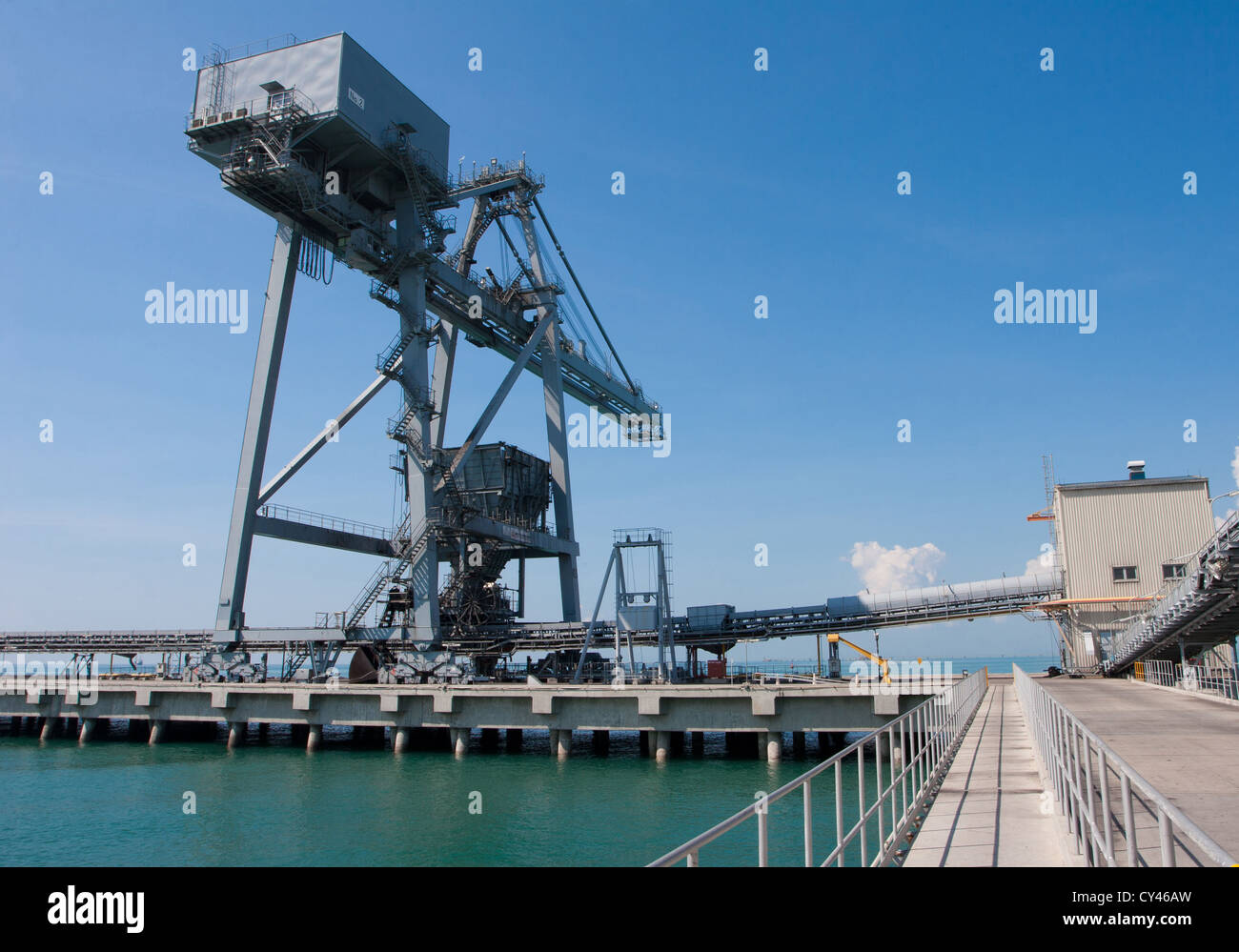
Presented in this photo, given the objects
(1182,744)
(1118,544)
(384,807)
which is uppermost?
(1118,544)

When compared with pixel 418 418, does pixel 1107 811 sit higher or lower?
lower

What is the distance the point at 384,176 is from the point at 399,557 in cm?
1655

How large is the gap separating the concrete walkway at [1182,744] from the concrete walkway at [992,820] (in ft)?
3.46

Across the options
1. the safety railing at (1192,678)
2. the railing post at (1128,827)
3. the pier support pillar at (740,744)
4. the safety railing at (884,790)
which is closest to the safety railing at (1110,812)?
the railing post at (1128,827)

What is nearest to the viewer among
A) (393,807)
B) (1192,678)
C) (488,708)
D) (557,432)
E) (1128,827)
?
(1128,827)

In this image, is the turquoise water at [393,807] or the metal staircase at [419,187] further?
the metal staircase at [419,187]

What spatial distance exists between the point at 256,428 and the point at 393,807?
18741 mm

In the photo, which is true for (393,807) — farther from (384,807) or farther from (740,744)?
(740,744)

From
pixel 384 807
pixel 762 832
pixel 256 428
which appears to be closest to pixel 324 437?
pixel 256 428

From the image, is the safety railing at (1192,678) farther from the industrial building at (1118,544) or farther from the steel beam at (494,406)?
the steel beam at (494,406)

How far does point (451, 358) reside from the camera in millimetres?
44062

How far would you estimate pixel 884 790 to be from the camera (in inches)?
499

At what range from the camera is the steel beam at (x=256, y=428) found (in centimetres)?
3381
